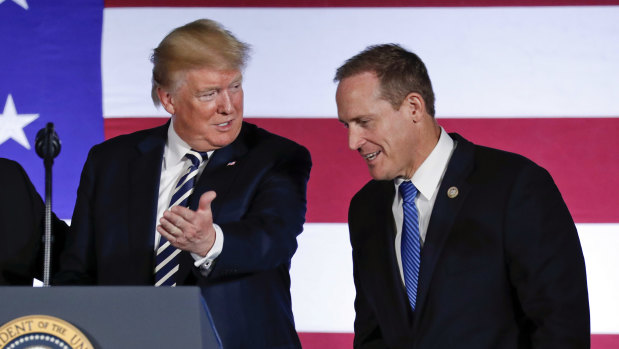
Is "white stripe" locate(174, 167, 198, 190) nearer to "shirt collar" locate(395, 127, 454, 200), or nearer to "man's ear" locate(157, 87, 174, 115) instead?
"man's ear" locate(157, 87, 174, 115)

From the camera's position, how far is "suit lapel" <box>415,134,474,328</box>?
5.47 ft

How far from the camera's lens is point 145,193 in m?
1.81

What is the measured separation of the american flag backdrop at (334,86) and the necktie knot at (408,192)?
2.81 feet

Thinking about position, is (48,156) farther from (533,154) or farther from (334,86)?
(533,154)

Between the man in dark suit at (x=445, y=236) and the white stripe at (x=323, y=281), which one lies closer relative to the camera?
the man in dark suit at (x=445, y=236)

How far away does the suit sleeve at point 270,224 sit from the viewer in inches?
62.6

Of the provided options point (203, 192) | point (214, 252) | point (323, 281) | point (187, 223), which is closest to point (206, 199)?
point (187, 223)

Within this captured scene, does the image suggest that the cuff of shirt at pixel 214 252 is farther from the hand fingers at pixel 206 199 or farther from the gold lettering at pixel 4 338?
the gold lettering at pixel 4 338

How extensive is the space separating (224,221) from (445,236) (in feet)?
1.40

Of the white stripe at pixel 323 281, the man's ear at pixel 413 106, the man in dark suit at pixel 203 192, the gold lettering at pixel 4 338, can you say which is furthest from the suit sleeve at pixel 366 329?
the gold lettering at pixel 4 338

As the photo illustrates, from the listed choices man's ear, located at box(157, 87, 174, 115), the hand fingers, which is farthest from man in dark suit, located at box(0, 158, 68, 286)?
the hand fingers

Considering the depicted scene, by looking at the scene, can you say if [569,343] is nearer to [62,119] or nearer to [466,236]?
[466,236]

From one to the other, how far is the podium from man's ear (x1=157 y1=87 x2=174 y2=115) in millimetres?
859

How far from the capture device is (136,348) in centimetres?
108
